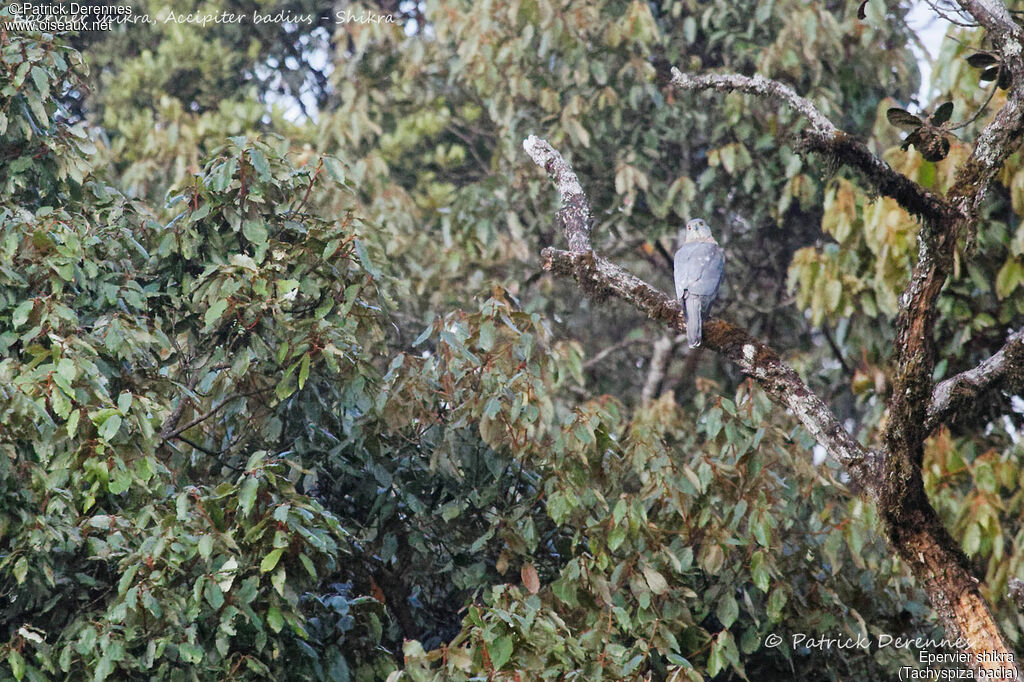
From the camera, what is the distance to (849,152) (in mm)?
4340

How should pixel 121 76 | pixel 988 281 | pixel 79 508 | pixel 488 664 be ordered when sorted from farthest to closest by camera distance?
pixel 121 76 < pixel 988 281 < pixel 79 508 < pixel 488 664

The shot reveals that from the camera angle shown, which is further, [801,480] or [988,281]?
[988,281]

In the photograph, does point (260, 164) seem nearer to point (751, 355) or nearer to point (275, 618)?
point (275, 618)

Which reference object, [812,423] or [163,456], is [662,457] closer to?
[812,423]

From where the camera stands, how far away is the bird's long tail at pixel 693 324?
4.86m

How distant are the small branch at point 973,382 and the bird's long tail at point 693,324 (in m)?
1.02

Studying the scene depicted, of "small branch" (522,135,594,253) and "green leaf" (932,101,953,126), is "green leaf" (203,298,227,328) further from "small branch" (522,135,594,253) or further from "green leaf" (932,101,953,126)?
"green leaf" (932,101,953,126)

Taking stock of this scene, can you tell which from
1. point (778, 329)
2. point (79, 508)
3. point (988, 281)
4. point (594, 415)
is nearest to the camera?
point (79, 508)

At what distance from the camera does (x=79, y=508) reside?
471cm

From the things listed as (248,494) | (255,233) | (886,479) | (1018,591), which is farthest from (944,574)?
(255,233)

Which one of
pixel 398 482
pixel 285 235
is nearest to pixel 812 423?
pixel 398 482

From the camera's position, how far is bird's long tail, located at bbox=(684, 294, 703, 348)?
486 centimetres

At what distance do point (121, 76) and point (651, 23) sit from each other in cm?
503

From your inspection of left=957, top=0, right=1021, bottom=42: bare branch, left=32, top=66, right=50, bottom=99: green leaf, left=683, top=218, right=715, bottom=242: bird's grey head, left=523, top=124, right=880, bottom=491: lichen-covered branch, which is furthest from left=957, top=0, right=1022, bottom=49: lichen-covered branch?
left=32, top=66, right=50, bottom=99: green leaf
